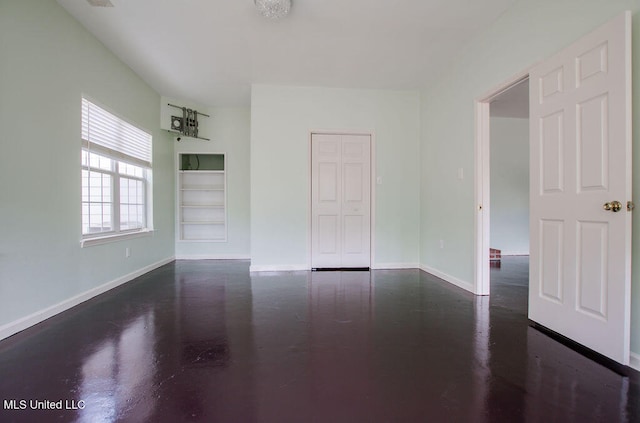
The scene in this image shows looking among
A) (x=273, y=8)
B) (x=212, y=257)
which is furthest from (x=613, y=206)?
(x=212, y=257)

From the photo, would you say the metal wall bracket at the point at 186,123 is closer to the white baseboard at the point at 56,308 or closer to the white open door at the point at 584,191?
the white baseboard at the point at 56,308

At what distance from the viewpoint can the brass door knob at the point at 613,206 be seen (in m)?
1.75

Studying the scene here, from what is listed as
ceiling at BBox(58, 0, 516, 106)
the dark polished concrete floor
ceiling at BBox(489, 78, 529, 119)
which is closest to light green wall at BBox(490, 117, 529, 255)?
ceiling at BBox(489, 78, 529, 119)

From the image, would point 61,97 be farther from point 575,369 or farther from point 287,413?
point 575,369

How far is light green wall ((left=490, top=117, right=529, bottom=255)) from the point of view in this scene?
19.4ft

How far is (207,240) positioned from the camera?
221 inches

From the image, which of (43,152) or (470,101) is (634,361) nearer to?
(470,101)

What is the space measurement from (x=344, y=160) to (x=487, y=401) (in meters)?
3.65

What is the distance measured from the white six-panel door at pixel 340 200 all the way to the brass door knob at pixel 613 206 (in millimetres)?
3015

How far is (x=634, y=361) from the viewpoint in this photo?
5.69 ft

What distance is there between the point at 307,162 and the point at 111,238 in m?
2.76

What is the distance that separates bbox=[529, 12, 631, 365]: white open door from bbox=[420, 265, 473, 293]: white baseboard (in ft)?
3.03

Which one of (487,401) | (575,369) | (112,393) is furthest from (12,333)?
(575,369)

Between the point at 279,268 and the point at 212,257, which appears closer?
the point at 279,268
